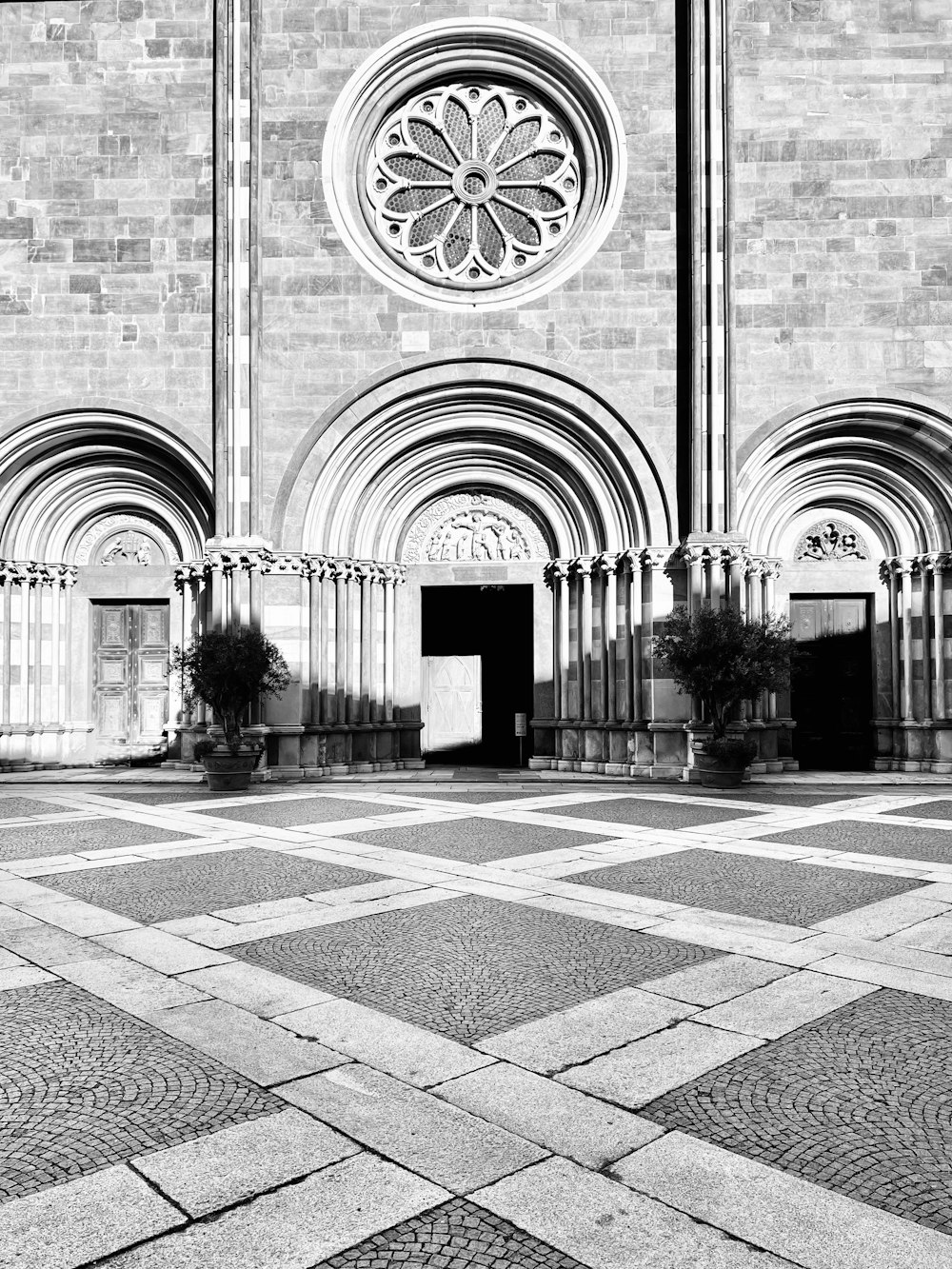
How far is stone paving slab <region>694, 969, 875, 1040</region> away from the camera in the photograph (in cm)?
469

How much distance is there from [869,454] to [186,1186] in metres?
18.6

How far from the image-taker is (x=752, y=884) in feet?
26.1

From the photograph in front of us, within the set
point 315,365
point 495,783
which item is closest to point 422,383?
point 315,365

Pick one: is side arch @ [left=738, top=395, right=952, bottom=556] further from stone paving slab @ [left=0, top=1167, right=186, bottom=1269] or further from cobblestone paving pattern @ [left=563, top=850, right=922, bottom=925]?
stone paving slab @ [left=0, top=1167, right=186, bottom=1269]

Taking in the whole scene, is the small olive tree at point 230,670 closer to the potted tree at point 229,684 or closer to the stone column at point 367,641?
the potted tree at point 229,684

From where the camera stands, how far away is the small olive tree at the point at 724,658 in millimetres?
15812

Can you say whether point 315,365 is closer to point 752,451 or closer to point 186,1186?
point 752,451

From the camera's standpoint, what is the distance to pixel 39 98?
752 inches

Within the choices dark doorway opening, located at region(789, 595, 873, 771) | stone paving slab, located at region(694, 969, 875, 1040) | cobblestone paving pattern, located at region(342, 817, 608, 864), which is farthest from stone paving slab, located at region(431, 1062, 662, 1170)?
dark doorway opening, located at region(789, 595, 873, 771)

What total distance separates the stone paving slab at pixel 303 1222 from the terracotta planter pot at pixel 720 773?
1342 cm

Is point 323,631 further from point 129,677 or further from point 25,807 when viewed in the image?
point 25,807

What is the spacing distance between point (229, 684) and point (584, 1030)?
12.6 meters

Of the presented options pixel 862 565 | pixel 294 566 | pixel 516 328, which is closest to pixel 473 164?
pixel 516 328

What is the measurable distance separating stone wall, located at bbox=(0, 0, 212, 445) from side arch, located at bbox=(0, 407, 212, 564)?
0.40 metres
